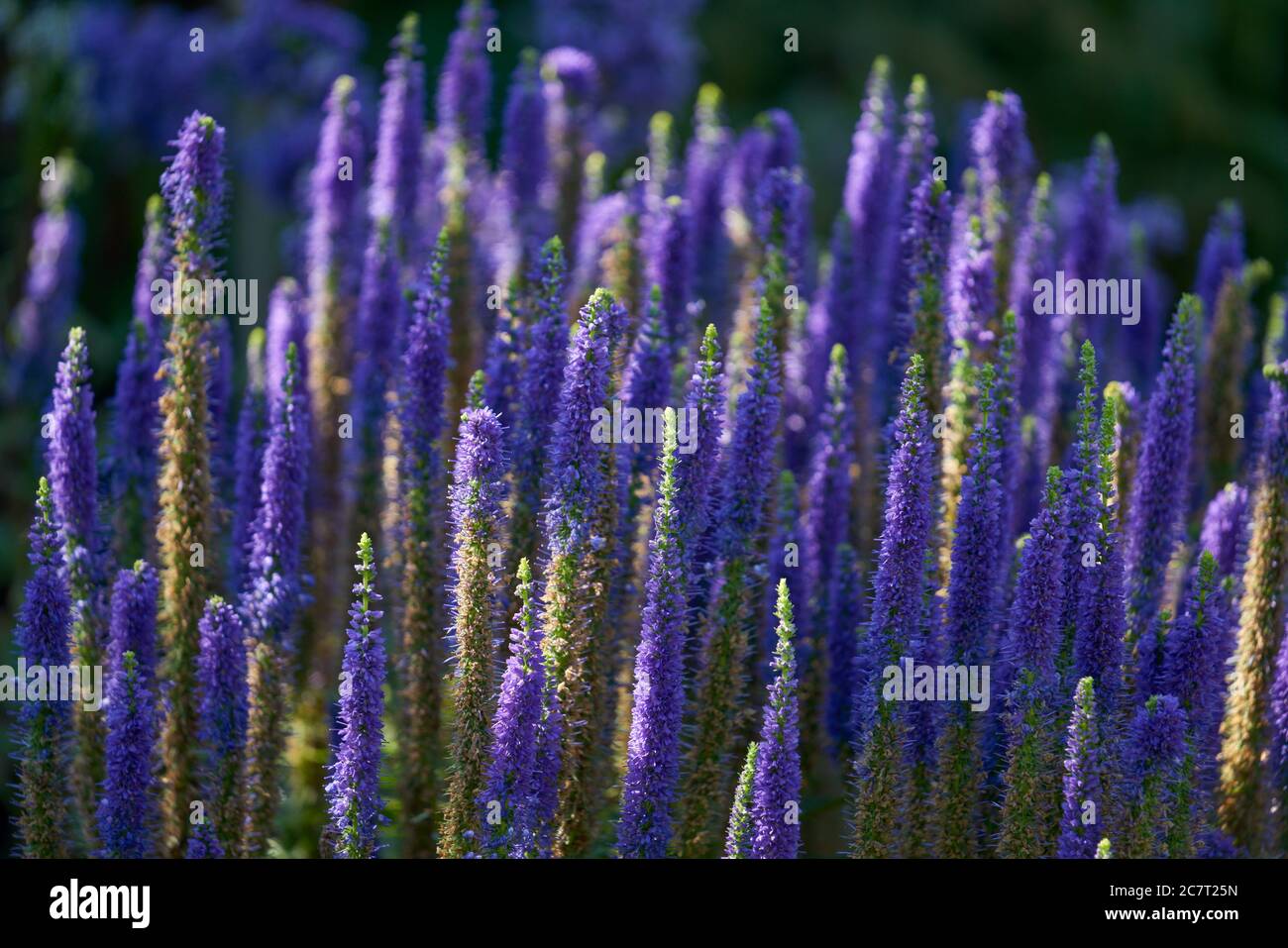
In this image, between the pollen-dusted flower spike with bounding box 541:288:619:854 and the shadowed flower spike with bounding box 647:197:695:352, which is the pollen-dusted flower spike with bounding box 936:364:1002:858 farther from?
the shadowed flower spike with bounding box 647:197:695:352

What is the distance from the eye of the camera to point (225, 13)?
9961mm

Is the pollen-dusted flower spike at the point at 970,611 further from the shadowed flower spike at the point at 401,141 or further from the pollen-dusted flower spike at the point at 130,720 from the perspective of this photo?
the shadowed flower spike at the point at 401,141

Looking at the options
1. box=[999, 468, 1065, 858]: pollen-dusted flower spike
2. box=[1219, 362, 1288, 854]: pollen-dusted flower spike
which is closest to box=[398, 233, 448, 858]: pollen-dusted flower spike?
box=[999, 468, 1065, 858]: pollen-dusted flower spike

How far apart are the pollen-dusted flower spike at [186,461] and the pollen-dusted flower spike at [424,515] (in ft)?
1.67

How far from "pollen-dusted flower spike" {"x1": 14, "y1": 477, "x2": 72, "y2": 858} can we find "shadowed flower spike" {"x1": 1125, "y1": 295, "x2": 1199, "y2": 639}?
2.51 metres

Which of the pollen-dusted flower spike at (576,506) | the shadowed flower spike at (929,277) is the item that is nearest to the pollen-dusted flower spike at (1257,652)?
the shadowed flower spike at (929,277)

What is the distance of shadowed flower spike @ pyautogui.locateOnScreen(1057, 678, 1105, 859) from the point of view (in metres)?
3.18

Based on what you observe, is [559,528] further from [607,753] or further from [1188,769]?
[1188,769]

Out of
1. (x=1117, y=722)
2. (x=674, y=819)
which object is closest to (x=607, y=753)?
(x=674, y=819)

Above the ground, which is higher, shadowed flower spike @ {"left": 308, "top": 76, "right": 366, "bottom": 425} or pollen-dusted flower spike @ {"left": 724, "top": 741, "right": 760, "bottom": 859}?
shadowed flower spike @ {"left": 308, "top": 76, "right": 366, "bottom": 425}

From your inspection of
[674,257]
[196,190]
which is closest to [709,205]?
[674,257]

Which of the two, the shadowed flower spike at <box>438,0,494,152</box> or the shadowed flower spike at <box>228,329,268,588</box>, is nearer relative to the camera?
the shadowed flower spike at <box>228,329,268,588</box>

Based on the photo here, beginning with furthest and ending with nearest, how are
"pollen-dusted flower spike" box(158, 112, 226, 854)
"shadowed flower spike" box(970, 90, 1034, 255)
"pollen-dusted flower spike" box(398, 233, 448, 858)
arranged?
1. "shadowed flower spike" box(970, 90, 1034, 255)
2. "pollen-dusted flower spike" box(398, 233, 448, 858)
3. "pollen-dusted flower spike" box(158, 112, 226, 854)

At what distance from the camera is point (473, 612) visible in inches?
129
